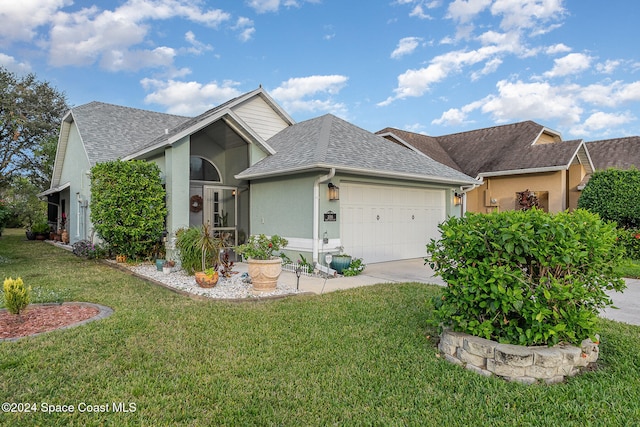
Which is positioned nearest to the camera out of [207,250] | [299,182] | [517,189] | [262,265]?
[262,265]

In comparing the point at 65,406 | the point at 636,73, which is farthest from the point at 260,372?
the point at 636,73

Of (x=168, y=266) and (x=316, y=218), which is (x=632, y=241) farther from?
(x=168, y=266)

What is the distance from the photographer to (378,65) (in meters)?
13.9

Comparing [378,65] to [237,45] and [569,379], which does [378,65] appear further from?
[569,379]

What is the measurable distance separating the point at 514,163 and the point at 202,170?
1312cm

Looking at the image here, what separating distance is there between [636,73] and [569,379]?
1511 centimetres

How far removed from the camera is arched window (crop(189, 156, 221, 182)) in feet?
37.9

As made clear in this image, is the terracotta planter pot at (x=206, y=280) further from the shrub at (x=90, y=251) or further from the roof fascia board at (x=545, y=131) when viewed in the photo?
the roof fascia board at (x=545, y=131)

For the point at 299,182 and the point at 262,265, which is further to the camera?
the point at 299,182

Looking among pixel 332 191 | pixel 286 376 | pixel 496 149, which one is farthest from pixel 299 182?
pixel 496 149

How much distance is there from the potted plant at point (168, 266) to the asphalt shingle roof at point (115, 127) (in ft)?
21.3

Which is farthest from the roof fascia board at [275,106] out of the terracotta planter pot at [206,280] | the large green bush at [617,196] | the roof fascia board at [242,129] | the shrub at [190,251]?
the large green bush at [617,196]

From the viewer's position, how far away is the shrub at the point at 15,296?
4.86 m

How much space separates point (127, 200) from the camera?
32.6ft
